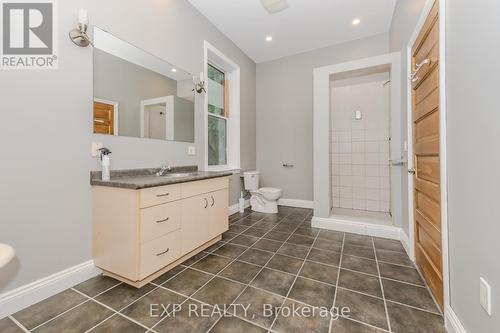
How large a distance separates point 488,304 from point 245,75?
162 inches

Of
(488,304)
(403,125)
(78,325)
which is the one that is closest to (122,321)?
(78,325)

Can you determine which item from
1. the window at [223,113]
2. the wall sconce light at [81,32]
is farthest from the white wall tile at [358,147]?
the wall sconce light at [81,32]

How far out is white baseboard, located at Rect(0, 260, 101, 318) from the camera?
4.21 ft

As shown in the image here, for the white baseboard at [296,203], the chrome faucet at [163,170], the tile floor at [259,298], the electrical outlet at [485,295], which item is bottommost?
the tile floor at [259,298]

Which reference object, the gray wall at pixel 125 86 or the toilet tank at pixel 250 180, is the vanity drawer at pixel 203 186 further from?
the toilet tank at pixel 250 180

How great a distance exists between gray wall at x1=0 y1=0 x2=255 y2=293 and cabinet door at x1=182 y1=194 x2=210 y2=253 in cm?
67

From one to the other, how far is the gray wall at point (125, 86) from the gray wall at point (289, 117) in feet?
8.20

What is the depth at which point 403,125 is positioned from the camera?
2303mm

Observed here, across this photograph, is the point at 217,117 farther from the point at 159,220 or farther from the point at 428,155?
the point at 428,155

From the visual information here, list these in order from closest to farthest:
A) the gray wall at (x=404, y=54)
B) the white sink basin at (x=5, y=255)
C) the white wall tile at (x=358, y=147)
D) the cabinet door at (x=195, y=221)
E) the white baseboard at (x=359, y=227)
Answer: the white sink basin at (x=5, y=255) < the cabinet door at (x=195, y=221) < the gray wall at (x=404, y=54) < the white baseboard at (x=359, y=227) < the white wall tile at (x=358, y=147)

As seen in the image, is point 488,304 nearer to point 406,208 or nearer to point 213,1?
point 406,208

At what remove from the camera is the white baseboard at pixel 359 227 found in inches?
99.0

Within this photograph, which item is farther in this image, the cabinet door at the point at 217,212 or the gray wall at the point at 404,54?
the cabinet door at the point at 217,212

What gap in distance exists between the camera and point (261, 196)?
3.69 metres
